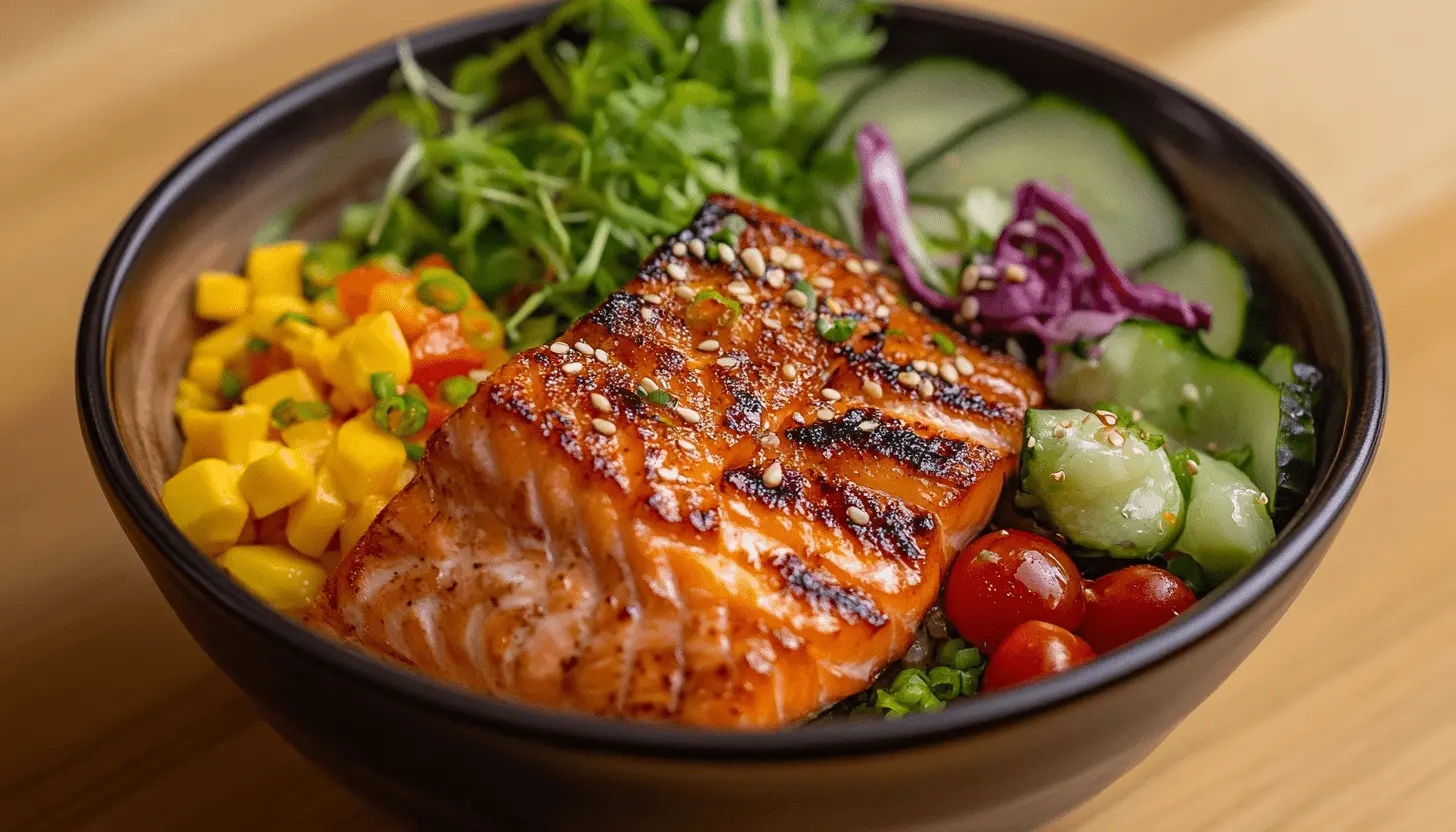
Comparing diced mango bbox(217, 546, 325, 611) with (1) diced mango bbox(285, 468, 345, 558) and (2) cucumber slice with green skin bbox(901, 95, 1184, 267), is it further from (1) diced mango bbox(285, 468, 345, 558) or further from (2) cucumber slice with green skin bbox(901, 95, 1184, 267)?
(2) cucumber slice with green skin bbox(901, 95, 1184, 267)

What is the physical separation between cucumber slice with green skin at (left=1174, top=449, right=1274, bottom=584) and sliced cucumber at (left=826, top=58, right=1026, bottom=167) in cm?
131

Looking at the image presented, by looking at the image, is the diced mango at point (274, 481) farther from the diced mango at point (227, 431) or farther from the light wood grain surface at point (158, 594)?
the light wood grain surface at point (158, 594)

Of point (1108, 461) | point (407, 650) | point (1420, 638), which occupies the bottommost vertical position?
point (1420, 638)

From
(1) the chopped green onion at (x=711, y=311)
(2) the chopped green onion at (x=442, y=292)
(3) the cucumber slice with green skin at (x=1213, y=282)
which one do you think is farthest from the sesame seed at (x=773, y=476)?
(3) the cucumber slice with green skin at (x=1213, y=282)

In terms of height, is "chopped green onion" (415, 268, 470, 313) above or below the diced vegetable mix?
above

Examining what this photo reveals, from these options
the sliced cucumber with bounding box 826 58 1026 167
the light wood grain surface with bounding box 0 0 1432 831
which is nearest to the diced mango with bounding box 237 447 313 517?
the light wood grain surface with bounding box 0 0 1432 831

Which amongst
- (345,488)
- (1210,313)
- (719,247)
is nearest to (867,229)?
(719,247)

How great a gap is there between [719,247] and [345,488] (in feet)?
3.06

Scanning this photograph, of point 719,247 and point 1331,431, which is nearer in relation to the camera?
point 1331,431

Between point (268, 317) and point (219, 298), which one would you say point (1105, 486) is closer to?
point (268, 317)

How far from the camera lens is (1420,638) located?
3.04m

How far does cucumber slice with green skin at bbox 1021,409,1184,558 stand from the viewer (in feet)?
8.45

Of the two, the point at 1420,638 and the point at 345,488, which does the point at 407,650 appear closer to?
the point at 345,488

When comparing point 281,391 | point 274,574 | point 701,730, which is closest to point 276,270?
point 281,391
